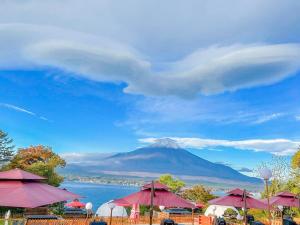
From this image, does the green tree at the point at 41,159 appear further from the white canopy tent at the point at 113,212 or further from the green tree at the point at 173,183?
the green tree at the point at 173,183

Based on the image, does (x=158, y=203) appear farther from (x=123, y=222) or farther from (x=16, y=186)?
(x=123, y=222)

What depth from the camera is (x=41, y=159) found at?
42156mm

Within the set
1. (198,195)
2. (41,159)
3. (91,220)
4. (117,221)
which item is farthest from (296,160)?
(41,159)

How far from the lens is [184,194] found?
45.2 metres

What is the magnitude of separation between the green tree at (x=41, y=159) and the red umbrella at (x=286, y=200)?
76.7 feet

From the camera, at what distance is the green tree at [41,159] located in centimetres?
3678

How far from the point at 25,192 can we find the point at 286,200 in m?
14.2

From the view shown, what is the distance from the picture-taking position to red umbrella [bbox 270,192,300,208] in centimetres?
1957

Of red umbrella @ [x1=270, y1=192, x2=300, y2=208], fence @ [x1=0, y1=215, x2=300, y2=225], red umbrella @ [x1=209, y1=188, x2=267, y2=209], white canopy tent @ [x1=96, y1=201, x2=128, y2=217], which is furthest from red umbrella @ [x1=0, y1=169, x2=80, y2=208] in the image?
white canopy tent @ [x1=96, y1=201, x2=128, y2=217]

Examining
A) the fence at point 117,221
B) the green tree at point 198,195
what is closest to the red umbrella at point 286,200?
the fence at point 117,221

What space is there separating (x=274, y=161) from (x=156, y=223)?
21639 millimetres

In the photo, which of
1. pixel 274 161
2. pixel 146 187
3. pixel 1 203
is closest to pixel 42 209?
pixel 146 187

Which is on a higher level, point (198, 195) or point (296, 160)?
point (296, 160)

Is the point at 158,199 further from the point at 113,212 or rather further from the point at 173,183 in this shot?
the point at 173,183
